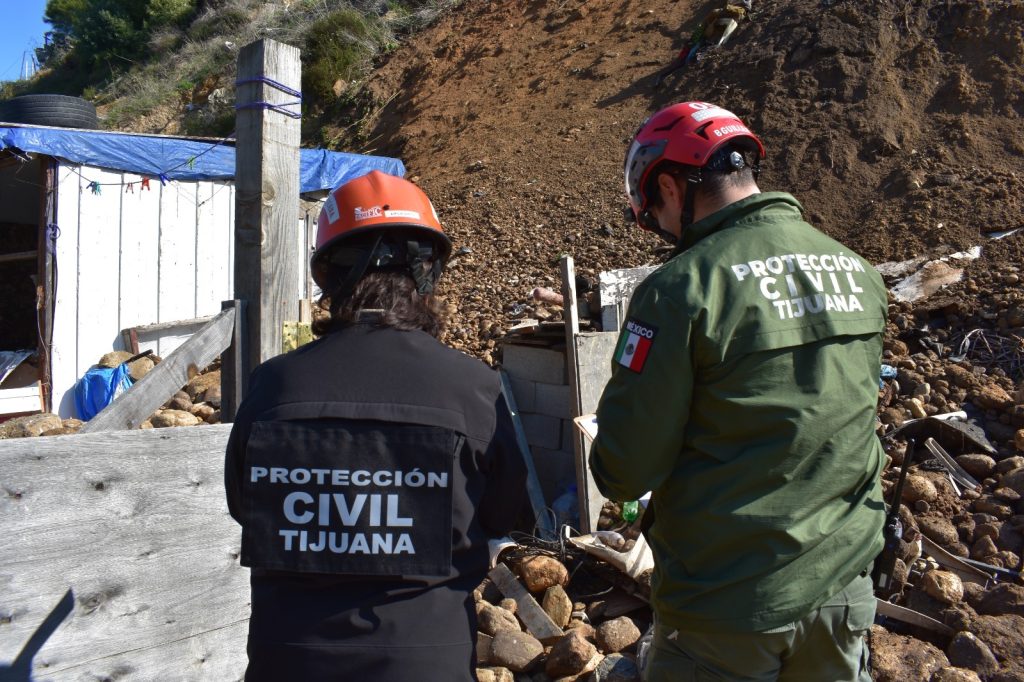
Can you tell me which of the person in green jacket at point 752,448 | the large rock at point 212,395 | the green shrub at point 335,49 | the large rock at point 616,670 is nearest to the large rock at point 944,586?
the large rock at point 616,670

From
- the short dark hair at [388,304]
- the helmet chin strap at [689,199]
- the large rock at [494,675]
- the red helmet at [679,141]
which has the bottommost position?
the large rock at [494,675]

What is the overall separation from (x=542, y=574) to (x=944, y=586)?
1947 millimetres

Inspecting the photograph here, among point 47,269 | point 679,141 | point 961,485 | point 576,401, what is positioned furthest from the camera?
point 47,269

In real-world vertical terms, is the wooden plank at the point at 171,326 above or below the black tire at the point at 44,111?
below

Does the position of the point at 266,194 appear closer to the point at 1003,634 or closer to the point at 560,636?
the point at 560,636

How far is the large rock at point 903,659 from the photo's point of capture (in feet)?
10.9

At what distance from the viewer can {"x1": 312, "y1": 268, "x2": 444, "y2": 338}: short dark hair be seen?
5.60 ft

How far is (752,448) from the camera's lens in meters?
1.80

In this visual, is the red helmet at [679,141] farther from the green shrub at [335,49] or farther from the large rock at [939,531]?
the green shrub at [335,49]

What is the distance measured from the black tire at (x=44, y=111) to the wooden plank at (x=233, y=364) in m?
7.95

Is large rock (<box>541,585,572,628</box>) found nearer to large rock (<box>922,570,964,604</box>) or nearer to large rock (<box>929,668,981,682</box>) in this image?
large rock (<box>929,668,981,682</box>)

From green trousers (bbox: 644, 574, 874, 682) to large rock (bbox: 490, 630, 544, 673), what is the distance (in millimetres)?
1755

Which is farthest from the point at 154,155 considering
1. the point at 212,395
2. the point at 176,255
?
the point at 212,395

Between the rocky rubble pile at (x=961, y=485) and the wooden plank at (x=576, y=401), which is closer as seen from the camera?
the rocky rubble pile at (x=961, y=485)
